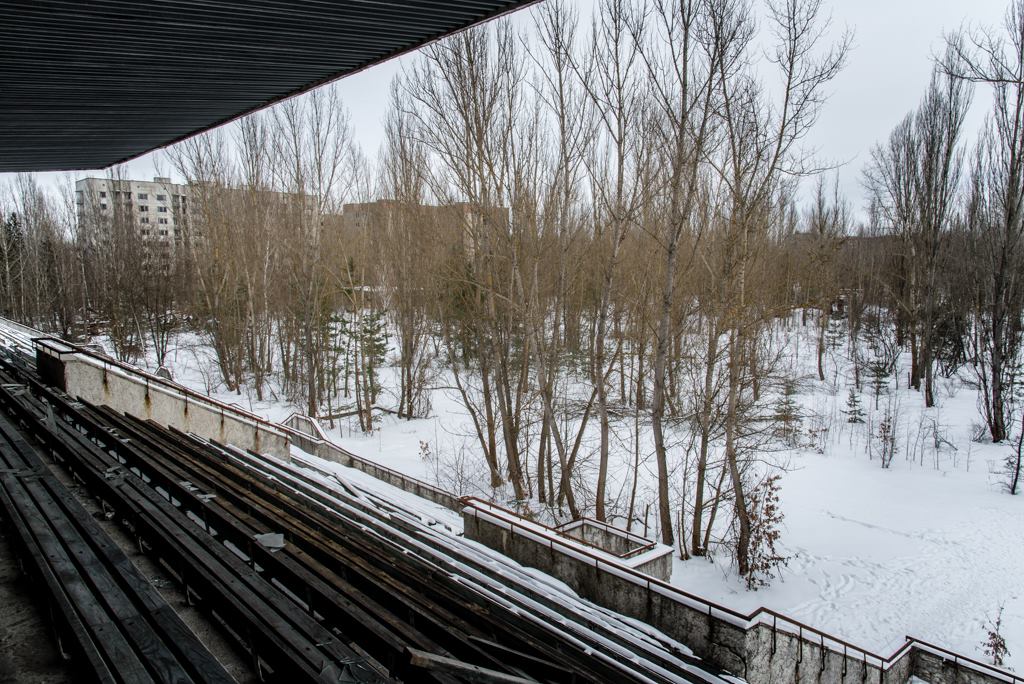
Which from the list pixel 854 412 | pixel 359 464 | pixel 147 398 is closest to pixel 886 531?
pixel 854 412

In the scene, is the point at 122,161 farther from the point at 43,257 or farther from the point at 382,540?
the point at 43,257

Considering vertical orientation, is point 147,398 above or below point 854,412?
above

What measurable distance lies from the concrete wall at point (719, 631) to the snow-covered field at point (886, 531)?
1570 millimetres

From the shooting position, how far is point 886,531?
15.8 metres

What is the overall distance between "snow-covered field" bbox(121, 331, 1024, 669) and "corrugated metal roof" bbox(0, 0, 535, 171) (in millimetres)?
11810

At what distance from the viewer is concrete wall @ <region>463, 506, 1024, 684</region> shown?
6762mm

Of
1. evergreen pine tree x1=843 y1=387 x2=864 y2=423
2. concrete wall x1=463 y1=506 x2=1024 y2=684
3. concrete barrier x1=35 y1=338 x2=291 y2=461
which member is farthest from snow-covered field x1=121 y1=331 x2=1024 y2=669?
concrete barrier x1=35 y1=338 x2=291 y2=461

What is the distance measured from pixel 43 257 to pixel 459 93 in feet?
122

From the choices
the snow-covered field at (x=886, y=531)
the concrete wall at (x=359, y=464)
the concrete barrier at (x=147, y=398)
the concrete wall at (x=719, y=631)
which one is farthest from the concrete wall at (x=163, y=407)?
the snow-covered field at (x=886, y=531)

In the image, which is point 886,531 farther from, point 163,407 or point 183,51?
point 183,51

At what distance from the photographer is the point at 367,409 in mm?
25594

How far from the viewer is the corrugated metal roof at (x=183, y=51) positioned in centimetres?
576

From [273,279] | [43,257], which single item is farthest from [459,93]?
[43,257]

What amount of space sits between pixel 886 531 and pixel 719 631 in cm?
1184
